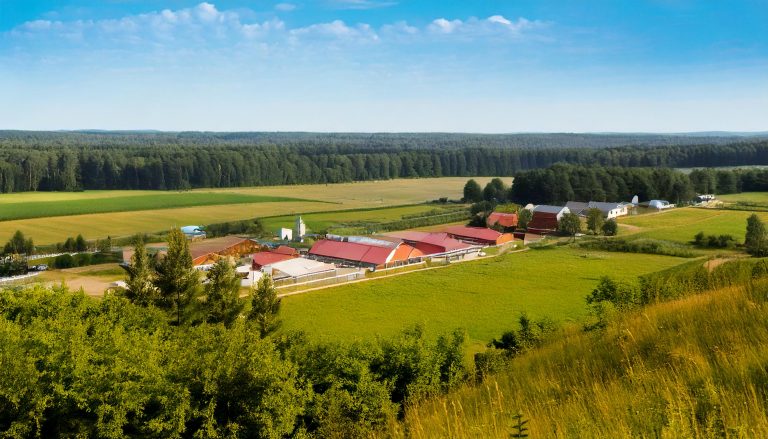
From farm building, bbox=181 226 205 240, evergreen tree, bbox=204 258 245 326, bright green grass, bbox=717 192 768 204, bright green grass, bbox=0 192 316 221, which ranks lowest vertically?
bright green grass, bbox=717 192 768 204

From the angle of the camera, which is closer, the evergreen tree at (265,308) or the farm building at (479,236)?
the evergreen tree at (265,308)

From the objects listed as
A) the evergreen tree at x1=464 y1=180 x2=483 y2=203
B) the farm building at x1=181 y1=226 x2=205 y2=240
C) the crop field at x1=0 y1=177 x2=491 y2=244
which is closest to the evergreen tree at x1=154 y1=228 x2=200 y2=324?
the farm building at x1=181 y1=226 x2=205 y2=240

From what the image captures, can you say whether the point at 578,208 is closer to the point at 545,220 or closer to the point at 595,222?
the point at 545,220

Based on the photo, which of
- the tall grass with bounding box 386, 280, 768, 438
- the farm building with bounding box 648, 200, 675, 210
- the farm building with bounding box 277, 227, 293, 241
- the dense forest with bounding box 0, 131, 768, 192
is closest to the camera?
the tall grass with bounding box 386, 280, 768, 438

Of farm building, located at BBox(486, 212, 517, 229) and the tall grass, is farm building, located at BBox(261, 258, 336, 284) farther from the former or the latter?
the tall grass

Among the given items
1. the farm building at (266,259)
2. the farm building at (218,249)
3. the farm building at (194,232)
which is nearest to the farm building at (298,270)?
the farm building at (266,259)

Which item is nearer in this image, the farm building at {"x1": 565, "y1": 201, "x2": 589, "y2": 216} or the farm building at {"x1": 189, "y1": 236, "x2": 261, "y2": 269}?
the farm building at {"x1": 189, "y1": 236, "x2": 261, "y2": 269}

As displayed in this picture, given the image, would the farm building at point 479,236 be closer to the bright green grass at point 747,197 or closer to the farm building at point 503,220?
the farm building at point 503,220
